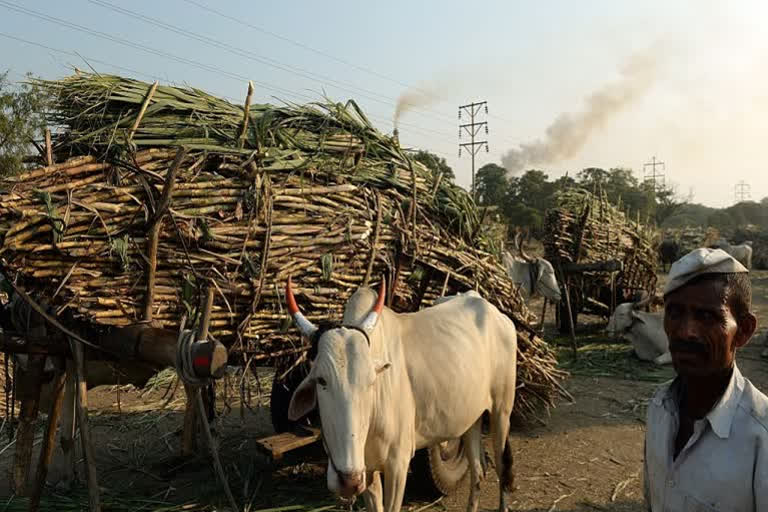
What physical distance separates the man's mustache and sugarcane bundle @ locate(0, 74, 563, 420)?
2542 mm

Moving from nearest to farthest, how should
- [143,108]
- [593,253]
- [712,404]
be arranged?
1. [712,404]
2. [143,108]
3. [593,253]

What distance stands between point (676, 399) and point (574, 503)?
3405mm

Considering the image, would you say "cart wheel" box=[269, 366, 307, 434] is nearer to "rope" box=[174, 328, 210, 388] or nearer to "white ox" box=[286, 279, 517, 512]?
"white ox" box=[286, 279, 517, 512]

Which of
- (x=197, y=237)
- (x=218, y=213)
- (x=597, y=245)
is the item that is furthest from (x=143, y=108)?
(x=597, y=245)

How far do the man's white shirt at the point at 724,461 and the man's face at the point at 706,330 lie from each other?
71 mm

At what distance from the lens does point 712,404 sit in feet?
5.35

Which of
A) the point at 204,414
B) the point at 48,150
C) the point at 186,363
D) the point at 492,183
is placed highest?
the point at 492,183

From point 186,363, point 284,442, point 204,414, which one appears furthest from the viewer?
point 284,442

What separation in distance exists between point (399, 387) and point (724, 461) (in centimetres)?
224

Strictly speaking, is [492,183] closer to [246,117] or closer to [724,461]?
[246,117]

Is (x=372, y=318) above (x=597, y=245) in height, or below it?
below

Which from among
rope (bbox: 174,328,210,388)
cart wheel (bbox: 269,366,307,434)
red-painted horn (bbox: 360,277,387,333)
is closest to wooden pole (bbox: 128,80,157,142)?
rope (bbox: 174,328,210,388)

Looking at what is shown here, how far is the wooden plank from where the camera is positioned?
3673 mm

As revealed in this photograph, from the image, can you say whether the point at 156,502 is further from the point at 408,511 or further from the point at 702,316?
the point at 702,316
